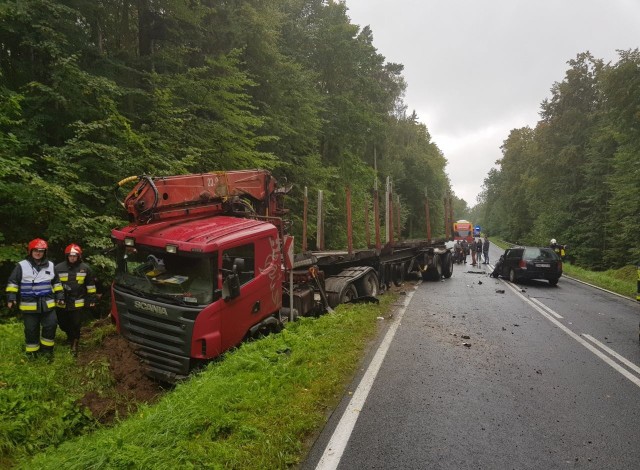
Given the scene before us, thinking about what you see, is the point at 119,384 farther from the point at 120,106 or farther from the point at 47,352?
the point at 120,106

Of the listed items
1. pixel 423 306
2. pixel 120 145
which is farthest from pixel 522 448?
pixel 120 145

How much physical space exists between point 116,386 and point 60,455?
161 cm

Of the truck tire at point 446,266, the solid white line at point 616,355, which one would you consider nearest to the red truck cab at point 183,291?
the solid white line at point 616,355

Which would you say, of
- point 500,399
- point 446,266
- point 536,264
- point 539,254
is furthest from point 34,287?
point 539,254

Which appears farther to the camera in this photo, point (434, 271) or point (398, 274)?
point (434, 271)

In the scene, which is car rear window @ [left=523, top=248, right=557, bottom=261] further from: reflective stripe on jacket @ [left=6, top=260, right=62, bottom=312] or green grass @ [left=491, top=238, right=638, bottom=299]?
reflective stripe on jacket @ [left=6, top=260, right=62, bottom=312]

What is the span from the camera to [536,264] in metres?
16.2

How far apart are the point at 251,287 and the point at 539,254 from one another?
47.3 feet

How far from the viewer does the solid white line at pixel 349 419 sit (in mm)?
3471

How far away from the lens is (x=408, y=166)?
4600 cm

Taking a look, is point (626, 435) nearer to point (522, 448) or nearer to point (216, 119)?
point (522, 448)

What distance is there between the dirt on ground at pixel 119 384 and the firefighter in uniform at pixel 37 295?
0.63 metres

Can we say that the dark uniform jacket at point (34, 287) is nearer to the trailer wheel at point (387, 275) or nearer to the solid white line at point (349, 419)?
the solid white line at point (349, 419)

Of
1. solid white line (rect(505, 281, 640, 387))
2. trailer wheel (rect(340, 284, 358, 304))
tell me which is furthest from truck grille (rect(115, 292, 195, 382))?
solid white line (rect(505, 281, 640, 387))
